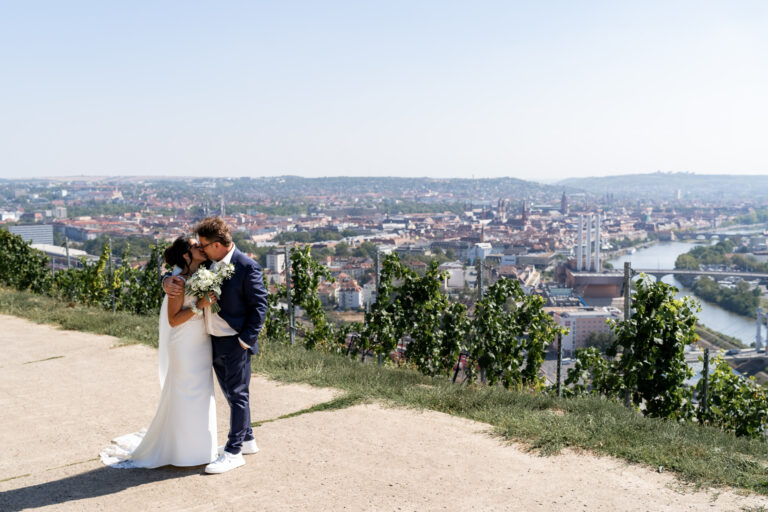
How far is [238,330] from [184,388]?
416mm

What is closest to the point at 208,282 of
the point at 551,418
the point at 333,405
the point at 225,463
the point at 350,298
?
the point at 225,463

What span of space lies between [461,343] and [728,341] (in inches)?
782

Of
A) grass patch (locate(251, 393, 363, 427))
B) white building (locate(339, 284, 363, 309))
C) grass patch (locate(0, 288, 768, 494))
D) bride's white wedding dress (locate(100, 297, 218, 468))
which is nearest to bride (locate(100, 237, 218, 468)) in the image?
bride's white wedding dress (locate(100, 297, 218, 468))

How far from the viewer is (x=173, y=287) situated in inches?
134

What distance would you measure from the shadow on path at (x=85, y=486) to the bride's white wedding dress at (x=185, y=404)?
5 centimetres

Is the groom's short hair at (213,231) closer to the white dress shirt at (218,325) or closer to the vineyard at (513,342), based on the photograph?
the white dress shirt at (218,325)

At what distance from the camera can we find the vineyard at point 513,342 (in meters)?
5.52

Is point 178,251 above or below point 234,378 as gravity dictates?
above

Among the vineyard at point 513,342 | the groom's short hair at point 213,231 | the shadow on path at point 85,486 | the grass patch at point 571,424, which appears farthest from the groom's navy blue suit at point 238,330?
the vineyard at point 513,342

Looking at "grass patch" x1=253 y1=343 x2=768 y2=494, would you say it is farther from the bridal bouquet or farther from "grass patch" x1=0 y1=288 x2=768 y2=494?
the bridal bouquet

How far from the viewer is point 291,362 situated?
5980mm

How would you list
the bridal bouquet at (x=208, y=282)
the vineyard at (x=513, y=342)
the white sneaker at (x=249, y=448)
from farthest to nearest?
the vineyard at (x=513, y=342) < the white sneaker at (x=249, y=448) < the bridal bouquet at (x=208, y=282)

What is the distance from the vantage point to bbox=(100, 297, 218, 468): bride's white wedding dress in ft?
11.4

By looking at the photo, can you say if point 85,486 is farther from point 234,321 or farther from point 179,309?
point 234,321
